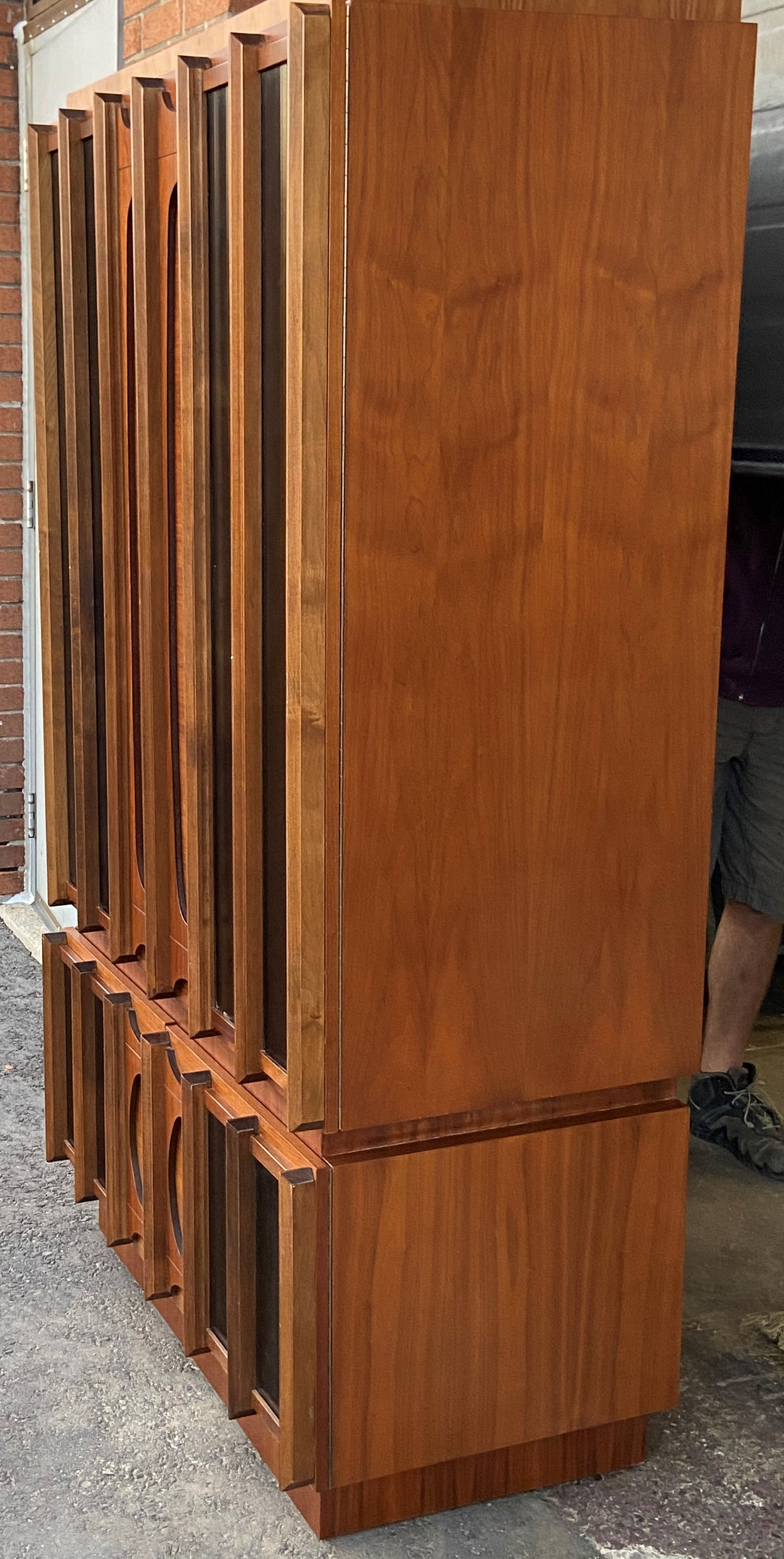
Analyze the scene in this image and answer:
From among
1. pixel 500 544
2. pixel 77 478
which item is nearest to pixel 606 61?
pixel 500 544

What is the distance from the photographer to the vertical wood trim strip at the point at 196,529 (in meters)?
1.83

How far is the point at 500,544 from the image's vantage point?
1.75m

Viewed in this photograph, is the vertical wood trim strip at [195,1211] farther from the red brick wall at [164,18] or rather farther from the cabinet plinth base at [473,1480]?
the red brick wall at [164,18]

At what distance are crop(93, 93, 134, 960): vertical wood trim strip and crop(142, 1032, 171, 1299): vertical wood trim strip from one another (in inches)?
7.6

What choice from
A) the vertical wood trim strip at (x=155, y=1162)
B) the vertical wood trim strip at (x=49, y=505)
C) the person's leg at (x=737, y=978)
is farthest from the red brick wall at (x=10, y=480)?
the vertical wood trim strip at (x=155, y=1162)

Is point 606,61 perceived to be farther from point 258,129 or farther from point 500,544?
point 500,544

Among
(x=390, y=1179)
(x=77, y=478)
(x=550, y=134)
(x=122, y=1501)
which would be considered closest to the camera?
(x=550, y=134)

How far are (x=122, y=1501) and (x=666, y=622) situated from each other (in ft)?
4.13

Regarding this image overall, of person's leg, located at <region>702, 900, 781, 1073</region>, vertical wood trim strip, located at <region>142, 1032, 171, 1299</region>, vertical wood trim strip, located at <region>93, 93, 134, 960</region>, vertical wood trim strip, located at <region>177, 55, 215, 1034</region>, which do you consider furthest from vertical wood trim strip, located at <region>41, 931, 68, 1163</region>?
person's leg, located at <region>702, 900, 781, 1073</region>

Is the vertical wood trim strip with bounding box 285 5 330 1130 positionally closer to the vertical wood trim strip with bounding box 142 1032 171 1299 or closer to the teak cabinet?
the teak cabinet

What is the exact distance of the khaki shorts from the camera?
304 centimetres

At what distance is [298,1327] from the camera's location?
1.83 m

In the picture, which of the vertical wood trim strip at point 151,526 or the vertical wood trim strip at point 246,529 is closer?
the vertical wood trim strip at point 246,529

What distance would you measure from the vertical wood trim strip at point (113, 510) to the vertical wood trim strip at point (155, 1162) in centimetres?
19
